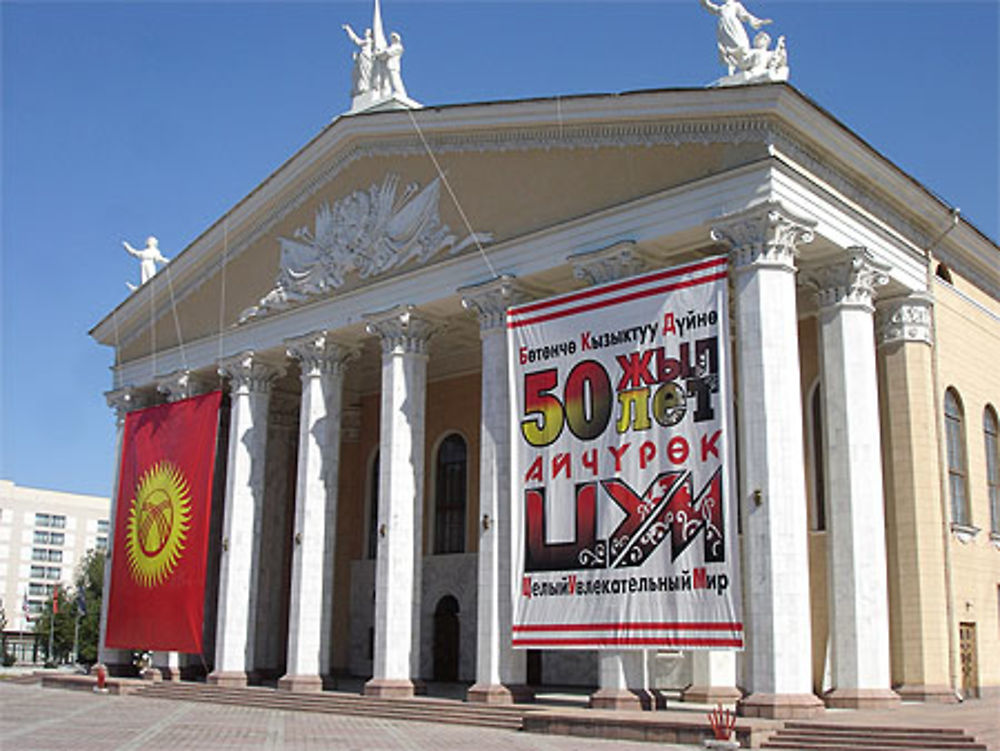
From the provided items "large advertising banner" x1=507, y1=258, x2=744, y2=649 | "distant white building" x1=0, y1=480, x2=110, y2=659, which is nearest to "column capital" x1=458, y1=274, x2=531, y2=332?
"large advertising banner" x1=507, y1=258, x2=744, y2=649

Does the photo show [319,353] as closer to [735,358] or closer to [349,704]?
[349,704]

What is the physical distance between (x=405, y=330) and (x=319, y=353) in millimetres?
3117

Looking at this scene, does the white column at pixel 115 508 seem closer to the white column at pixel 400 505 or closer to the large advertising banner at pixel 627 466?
the white column at pixel 400 505

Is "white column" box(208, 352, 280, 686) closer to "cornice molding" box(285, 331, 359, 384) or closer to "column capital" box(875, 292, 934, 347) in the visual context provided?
"cornice molding" box(285, 331, 359, 384)

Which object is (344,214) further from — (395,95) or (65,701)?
(65,701)

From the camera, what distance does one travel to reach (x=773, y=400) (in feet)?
60.2

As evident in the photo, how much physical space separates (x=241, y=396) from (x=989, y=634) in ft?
60.2

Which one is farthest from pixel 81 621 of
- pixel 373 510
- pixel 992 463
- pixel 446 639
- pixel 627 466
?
pixel 992 463

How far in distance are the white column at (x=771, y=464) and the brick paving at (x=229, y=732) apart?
2.34 meters

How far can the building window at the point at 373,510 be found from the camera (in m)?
33.9

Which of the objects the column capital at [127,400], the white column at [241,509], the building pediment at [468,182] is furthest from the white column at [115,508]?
the white column at [241,509]

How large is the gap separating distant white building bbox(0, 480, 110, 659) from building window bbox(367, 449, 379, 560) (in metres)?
62.1

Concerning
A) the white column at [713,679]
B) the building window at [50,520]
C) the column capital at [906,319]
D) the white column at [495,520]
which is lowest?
the white column at [713,679]

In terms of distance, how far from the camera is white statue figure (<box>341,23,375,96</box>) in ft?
90.2
